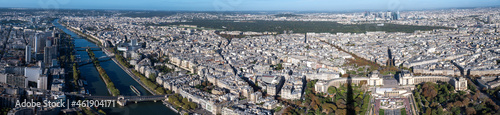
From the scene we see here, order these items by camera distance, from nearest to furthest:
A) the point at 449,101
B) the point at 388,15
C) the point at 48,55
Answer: the point at 449,101 → the point at 48,55 → the point at 388,15

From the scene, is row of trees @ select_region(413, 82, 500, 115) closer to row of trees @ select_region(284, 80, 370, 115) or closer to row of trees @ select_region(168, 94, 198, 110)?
row of trees @ select_region(284, 80, 370, 115)

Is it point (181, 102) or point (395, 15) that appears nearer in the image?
point (181, 102)

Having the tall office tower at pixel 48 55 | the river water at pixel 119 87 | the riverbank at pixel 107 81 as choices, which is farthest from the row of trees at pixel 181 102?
the tall office tower at pixel 48 55

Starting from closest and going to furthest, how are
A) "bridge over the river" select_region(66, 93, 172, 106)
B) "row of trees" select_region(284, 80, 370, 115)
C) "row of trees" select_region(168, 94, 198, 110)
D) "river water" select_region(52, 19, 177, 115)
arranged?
"row of trees" select_region(284, 80, 370, 115) < "row of trees" select_region(168, 94, 198, 110) < "river water" select_region(52, 19, 177, 115) < "bridge over the river" select_region(66, 93, 172, 106)

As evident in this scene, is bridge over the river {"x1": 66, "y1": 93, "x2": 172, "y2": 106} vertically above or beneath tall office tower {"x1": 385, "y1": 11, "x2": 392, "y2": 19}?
beneath

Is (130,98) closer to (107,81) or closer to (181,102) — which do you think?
(181,102)

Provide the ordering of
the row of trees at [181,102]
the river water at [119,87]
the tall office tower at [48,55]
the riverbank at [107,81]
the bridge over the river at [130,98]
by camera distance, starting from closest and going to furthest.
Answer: the row of trees at [181,102], the river water at [119,87], the bridge over the river at [130,98], the riverbank at [107,81], the tall office tower at [48,55]

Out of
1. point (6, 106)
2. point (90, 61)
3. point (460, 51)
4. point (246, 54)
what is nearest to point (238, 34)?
point (246, 54)

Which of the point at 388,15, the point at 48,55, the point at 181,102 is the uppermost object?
the point at 388,15

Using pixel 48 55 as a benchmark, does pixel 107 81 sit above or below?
below

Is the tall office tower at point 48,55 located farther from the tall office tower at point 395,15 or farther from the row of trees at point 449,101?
the tall office tower at point 395,15

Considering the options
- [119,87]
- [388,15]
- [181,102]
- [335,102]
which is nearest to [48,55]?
[119,87]

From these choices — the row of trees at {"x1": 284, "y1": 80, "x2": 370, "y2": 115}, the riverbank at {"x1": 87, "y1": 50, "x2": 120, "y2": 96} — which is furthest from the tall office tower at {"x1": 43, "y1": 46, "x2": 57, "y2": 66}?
the row of trees at {"x1": 284, "y1": 80, "x2": 370, "y2": 115}
